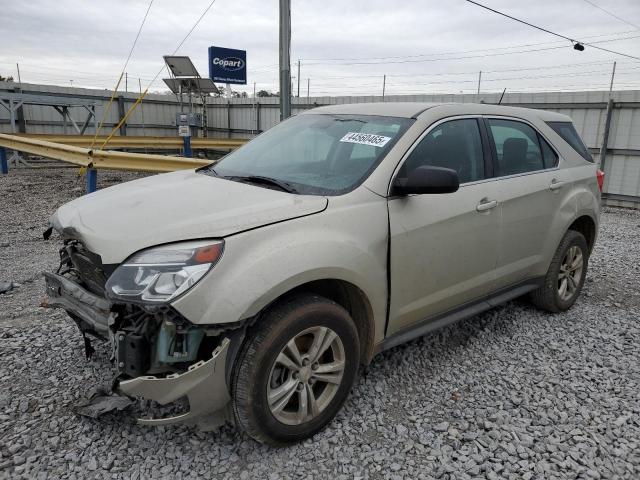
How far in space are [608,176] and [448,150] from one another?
904 cm

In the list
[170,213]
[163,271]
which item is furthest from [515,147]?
[163,271]

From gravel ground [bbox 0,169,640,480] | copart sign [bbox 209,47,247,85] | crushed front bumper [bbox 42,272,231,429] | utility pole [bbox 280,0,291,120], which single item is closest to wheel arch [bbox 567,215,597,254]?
gravel ground [bbox 0,169,640,480]

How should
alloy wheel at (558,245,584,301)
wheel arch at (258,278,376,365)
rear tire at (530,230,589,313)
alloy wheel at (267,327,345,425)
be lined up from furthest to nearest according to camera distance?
alloy wheel at (558,245,584,301) → rear tire at (530,230,589,313) → wheel arch at (258,278,376,365) → alloy wheel at (267,327,345,425)

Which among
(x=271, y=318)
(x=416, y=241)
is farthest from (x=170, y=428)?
(x=416, y=241)

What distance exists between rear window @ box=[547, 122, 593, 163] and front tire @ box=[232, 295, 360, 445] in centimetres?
288

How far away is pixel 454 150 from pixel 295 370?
185cm

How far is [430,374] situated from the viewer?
11.2 feet

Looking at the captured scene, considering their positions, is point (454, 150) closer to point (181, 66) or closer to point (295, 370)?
point (295, 370)

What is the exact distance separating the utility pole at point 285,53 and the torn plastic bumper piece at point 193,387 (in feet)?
19.7

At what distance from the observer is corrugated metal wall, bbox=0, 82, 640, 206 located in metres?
10.3

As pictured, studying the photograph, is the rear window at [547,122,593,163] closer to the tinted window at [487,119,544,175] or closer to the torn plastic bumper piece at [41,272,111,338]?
the tinted window at [487,119,544,175]

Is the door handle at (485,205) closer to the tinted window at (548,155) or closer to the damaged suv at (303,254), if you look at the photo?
the damaged suv at (303,254)

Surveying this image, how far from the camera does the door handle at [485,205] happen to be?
132 inches

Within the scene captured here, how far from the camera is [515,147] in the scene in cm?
389
